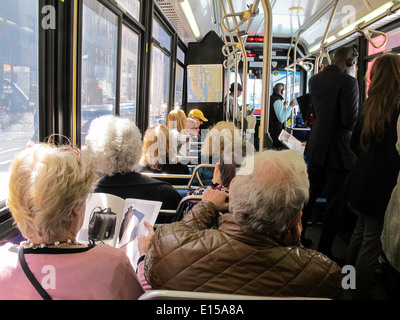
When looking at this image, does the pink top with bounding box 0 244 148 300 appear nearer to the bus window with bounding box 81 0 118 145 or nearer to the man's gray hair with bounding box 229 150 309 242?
the man's gray hair with bounding box 229 150 309 242

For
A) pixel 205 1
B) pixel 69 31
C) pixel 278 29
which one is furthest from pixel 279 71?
pixel 69 31

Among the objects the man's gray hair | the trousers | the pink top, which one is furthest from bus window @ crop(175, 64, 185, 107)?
the pink top

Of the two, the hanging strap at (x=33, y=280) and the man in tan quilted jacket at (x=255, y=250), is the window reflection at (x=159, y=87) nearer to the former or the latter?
the man in tan quilted jacket at (x=255, y=250)

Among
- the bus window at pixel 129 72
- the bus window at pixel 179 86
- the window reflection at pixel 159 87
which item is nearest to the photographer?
the bus window at pixel 129 72

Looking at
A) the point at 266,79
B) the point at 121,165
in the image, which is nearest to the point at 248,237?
the point at 266,79

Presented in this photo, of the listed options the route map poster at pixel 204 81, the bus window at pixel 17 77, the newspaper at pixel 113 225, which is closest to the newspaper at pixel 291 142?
the newspaper at pixel 113 225

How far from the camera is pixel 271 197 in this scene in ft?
2.97

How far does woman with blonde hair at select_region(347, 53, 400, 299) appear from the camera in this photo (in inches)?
64.1

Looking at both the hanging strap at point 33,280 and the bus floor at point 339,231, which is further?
the bus floor at point 339,231

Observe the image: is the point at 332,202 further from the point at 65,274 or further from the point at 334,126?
the point at 65,274

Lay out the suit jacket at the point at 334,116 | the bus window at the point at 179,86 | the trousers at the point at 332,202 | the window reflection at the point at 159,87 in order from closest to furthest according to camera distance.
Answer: the suit jacket at the point at 334,116 < the trousers at the point at 332,202 < the window reflection at the point at 159,87 < the bus window at the point at 179,86

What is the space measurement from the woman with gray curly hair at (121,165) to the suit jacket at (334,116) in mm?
1202

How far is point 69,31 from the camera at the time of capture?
6.64ft

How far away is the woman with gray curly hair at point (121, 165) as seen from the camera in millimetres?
1591
